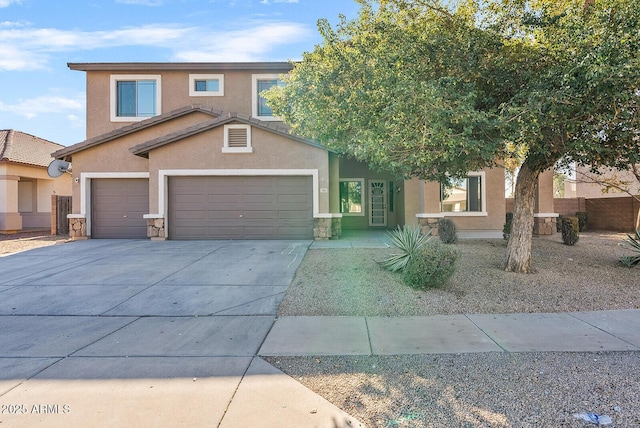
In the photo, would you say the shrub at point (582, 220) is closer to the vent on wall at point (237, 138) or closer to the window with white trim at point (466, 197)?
the window with white trim at point (466, 197)

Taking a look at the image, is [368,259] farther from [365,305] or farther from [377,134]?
[377,134]

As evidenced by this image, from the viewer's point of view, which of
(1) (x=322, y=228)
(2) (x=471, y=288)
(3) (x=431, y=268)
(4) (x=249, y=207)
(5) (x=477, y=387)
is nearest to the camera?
(5) (x=477, y=387)

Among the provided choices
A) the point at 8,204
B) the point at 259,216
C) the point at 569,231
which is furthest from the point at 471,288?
the point at 8,204

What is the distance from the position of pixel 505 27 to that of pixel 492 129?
94.0 inches

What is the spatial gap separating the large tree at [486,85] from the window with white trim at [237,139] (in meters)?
4.79

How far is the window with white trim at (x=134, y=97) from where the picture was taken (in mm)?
16359

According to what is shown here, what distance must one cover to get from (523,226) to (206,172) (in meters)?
10.3

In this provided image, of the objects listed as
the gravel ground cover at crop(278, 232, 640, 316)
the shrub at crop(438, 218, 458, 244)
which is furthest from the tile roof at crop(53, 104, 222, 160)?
the shrub at crop(438, 218, 458, 244)

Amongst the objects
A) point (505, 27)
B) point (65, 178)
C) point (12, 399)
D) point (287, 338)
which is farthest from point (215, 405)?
point (65, 178)

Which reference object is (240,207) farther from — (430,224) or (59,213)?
(59,213)

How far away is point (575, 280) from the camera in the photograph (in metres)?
7.46

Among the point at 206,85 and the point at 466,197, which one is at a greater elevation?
the point at 206,85

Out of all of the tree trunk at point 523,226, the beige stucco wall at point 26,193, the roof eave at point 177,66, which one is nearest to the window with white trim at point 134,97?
the roof eave at point 177,66

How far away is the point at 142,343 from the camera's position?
15.4 ft
